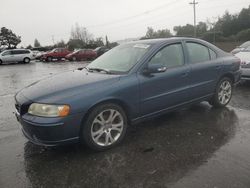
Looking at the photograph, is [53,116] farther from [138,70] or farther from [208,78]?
[208,78]

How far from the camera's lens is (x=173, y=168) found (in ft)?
10.6

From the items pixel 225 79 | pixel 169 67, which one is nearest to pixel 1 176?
pixel 169 67

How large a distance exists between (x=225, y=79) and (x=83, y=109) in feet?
11.8

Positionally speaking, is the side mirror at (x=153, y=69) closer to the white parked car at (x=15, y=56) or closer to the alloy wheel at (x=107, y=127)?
the alloy wheel at (x=107, y=127)

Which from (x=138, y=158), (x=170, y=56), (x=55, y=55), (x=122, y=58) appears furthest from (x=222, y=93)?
(x=55, y=55)

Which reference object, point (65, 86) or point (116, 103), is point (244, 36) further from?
point (65, 86)

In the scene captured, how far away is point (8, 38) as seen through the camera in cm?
6619

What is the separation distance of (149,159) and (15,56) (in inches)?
1058

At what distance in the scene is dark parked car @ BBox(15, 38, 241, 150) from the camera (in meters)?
3.37

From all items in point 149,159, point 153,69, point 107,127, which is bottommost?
point 149,159

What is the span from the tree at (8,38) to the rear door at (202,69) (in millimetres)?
68702

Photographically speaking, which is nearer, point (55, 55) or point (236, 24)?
point (55, 55)

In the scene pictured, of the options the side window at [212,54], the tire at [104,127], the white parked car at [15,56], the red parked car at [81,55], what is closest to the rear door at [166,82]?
the tire at [104,127]

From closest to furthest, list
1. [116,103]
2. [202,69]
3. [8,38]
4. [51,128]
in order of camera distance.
A: [51,128] → [116,103] → [202,69] → [8,38]
